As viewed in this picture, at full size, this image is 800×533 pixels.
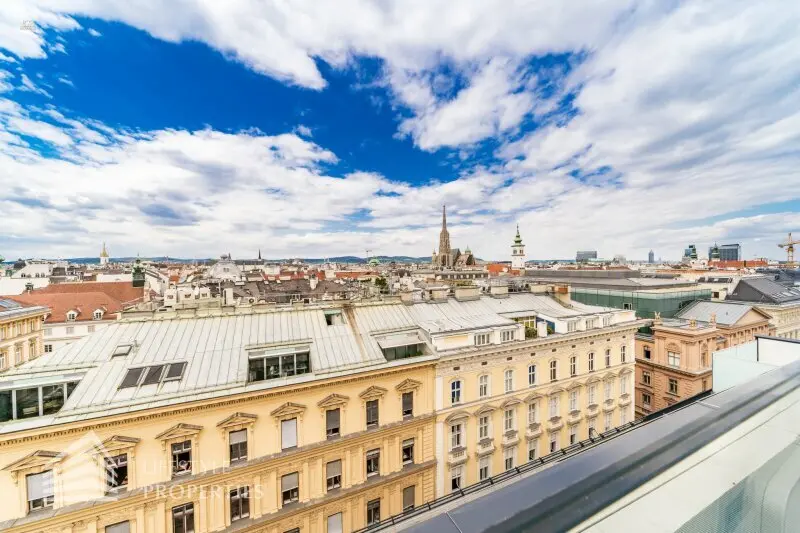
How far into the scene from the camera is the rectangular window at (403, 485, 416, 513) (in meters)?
17.0

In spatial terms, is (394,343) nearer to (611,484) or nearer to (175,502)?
(175,502)

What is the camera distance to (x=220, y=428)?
13.6 meters

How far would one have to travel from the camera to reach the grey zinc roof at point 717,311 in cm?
3111

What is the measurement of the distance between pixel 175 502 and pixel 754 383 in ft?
56.1

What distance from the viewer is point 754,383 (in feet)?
10.2

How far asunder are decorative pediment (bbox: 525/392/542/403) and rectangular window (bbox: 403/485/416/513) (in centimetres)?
797

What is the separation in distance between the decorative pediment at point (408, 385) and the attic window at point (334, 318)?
188 inches

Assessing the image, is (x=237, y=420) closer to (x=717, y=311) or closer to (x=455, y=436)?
(x=455, y=436)

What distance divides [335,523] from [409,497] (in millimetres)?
3765

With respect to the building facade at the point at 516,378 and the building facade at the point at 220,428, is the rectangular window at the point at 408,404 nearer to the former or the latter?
the building facade at the point at 220,428

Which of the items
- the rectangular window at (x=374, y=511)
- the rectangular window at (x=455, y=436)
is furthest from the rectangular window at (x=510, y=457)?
the rectangular window at (x=374, y=511)

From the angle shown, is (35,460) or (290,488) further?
(290,488)

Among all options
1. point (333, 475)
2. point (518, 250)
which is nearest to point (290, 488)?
point (333, 475)

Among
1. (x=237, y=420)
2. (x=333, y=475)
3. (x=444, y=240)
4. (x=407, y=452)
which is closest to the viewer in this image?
(x=237, y=420)
